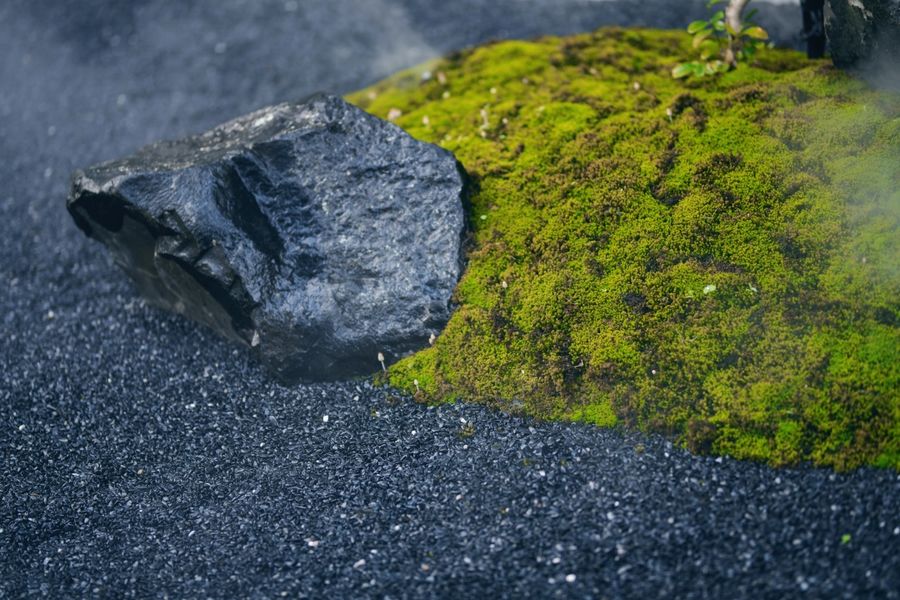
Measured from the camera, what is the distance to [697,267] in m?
5.85

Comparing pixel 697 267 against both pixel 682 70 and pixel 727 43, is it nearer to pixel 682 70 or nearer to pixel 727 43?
pixel 682 70

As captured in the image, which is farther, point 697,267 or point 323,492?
point 697,267

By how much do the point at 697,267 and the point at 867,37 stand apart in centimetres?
268

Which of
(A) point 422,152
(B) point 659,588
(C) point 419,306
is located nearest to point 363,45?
(A) point 422,152

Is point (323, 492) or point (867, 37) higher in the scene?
point (867, 37)

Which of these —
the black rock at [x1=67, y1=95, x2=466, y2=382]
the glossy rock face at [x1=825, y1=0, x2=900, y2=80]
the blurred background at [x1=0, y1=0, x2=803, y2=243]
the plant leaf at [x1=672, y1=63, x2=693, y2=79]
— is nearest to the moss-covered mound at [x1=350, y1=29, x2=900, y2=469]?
the plant leaf at [x1=672, y1=63, x2=693, y2=79]

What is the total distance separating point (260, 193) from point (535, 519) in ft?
11.9

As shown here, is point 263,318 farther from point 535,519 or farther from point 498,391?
point 535,519

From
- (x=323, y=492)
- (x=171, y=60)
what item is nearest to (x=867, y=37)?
(x=323, y=492)

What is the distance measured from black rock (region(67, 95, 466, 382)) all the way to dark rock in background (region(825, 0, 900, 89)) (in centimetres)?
365

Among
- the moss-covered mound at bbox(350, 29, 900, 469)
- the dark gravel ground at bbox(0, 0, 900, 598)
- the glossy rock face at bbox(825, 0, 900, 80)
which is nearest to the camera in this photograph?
the dark gravel ground at bbox(0, 0, 900, 598)

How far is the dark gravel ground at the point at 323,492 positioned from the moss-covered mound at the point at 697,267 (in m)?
0.31

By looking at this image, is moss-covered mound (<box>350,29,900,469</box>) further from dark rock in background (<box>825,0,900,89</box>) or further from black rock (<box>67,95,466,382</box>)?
black rock (<box>67,95,466,382</box>)

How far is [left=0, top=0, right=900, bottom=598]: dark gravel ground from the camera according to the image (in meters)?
4.49
